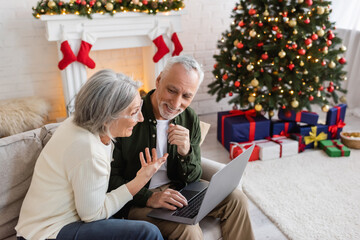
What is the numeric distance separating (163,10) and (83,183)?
2436 mm

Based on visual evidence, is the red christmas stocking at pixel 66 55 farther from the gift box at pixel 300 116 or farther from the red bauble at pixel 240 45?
the gift box at pixel 300 116

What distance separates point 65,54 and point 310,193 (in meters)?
2.37

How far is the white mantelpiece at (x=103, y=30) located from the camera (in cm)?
312

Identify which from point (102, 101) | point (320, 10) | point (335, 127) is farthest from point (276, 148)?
point (102, 101)

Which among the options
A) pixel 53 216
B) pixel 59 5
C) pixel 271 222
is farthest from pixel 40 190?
pixel 59 5

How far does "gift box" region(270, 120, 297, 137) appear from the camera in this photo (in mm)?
3312

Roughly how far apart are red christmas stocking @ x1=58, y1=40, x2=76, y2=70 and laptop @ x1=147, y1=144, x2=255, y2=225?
2.00m

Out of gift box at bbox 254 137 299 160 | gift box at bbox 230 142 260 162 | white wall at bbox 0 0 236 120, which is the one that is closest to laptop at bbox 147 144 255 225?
gift box at bbox 230 142 260 162

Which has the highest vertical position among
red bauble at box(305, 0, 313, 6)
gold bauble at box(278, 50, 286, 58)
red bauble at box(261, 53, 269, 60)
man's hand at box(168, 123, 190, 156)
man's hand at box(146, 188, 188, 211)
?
red bauble at box(305, 0, 313, 6)

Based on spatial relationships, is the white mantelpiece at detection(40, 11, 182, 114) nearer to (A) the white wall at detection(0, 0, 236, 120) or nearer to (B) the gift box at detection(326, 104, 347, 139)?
(A) the white wall at detection(0, 0, 236, 120)

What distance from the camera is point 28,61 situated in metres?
3.52

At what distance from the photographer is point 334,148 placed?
10.3ft

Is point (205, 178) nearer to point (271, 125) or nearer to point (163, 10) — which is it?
point (271, 125)

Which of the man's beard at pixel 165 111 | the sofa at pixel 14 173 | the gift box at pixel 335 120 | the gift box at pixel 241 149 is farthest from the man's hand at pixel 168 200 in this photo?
the gift box at pixel 335 120
